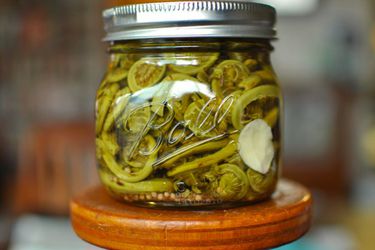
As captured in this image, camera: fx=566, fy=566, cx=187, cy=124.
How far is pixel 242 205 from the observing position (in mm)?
383

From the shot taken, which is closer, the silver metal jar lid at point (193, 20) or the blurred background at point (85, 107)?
the silver metal jar lid at point (193, 20)

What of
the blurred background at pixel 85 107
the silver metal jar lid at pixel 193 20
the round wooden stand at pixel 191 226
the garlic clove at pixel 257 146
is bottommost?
the blurred background at pixel 85 107

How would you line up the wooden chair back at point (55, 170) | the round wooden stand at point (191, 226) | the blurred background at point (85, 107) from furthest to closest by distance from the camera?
1. the blurred background at point (85, 107)
2. the wooden chair back at point (55, 170)
3. the round wooden stand at point (191, 226)

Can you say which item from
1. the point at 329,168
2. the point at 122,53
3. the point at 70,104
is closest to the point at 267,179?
the point at 122,53

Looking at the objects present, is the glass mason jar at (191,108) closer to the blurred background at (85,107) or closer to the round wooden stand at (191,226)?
the round wooden stand at (191,226)

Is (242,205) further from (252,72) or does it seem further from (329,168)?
(329,168)

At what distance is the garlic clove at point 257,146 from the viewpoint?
1.19 ft

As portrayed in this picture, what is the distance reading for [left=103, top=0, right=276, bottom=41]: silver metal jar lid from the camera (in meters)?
0.36

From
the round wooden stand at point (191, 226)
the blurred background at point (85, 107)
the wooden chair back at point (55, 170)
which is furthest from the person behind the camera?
the blurred background at point (85, 107)

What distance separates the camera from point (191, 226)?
13.6 inches

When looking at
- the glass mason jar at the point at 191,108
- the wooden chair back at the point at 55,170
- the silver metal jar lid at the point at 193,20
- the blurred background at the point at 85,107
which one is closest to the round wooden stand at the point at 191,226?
the glass mason jar at the point at 191,108

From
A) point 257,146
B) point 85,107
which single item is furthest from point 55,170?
point 85,107

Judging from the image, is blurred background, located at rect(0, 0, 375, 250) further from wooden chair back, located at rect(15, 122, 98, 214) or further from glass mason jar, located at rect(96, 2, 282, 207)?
glass mason jar, located at rect(96, 2, 282, 207)

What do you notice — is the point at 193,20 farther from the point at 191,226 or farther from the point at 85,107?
the point at 85,107
